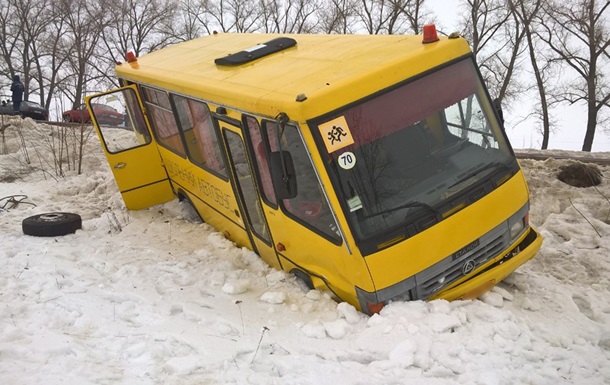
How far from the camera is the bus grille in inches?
202

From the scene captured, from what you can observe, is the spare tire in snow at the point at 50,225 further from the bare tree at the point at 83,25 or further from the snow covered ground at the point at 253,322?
the bare tree at the point at 83,25

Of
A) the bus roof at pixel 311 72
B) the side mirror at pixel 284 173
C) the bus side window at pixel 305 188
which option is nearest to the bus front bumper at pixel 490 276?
the bus side window at pixel 305 188

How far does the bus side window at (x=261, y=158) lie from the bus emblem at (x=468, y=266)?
2013 mm

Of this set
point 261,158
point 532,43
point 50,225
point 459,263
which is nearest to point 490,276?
point 459,263

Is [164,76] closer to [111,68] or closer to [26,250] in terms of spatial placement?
[26,250]

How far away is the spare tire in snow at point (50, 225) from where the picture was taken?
770 centimetres

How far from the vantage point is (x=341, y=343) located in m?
4.91

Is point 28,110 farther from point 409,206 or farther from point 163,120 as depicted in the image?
point 409,206

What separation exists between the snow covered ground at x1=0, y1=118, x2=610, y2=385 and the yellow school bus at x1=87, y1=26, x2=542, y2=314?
0.35m

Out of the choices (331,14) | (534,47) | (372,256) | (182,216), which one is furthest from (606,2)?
(372,256)

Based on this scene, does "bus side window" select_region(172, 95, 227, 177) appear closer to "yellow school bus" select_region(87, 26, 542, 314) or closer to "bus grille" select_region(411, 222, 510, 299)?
"yellow school bus" select_region(87, 26, 542, 314)

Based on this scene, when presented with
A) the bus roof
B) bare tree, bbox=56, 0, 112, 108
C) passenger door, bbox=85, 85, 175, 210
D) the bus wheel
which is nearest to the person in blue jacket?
bare tree, bbox=56, 0, 112, 108

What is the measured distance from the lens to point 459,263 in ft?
17.3

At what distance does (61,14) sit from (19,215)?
39289 millimetres
